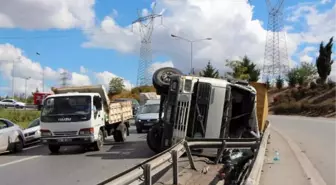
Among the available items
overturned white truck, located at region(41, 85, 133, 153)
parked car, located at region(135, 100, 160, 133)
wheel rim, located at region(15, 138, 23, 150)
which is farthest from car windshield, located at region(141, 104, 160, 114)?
wheel rim, located at region(15, 138, 23, 150)

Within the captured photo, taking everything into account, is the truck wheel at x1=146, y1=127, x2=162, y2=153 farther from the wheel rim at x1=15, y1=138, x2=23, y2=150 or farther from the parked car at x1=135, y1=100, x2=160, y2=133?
the parked car at x1=135, y1=100, x2=160, y2=133

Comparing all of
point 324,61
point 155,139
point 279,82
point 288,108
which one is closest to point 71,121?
point 155,139

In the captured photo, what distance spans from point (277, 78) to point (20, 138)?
7865 cm

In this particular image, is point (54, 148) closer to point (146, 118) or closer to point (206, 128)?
point (206, 128)

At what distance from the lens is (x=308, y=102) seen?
225ft

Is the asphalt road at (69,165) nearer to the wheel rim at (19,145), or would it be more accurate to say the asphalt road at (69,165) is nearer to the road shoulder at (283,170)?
the wheel rim at (19,145)

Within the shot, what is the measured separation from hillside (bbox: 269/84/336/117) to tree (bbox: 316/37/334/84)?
7.36 feet

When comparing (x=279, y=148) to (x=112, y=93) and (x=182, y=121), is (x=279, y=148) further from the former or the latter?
(x=112, y=93)

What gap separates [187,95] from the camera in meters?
13.3

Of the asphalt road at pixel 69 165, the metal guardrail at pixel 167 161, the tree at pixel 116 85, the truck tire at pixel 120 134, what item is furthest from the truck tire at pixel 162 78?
the tree at pixel 116 85

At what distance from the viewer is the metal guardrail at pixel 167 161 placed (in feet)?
18.4

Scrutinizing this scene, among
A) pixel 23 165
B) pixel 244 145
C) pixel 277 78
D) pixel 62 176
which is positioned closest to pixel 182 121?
pixel 244 145

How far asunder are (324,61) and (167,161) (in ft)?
232

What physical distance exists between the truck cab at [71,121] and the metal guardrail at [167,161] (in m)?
5.87
